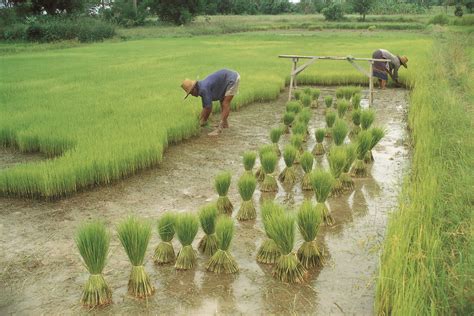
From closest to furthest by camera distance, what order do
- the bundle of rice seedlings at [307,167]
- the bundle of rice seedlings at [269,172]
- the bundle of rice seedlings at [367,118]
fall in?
the bundle of rice seedlings at [269,172]
the bundle of rice seedlings at [307,167]
the bundle of rice seedlings at [367,118]

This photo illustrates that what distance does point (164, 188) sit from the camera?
523 cm

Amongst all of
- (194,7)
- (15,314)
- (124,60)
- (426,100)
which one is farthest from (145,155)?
(194,7)

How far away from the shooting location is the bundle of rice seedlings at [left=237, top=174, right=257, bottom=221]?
4305 mm

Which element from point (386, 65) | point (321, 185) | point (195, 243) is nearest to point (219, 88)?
point (321, 185)

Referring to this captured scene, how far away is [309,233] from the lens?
3.43m

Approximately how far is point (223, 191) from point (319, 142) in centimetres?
238

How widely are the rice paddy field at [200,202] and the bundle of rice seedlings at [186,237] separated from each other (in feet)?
0.11

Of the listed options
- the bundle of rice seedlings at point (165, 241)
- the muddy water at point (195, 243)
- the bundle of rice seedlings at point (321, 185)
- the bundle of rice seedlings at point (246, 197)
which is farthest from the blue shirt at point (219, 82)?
the bundle of rice seedlings at point (165, 241)

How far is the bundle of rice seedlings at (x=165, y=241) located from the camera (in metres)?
3.48

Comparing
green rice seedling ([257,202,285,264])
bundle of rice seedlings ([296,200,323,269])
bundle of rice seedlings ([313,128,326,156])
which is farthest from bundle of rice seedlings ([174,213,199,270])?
bundle of rice seedlings ([313,128,326,156])

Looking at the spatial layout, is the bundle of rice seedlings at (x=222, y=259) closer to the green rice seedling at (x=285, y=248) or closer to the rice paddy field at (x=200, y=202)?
the rice paddy field at (x=200, y=202)

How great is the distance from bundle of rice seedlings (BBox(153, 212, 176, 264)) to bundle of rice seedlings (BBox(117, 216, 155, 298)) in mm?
301

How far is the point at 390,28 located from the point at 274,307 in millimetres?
34944

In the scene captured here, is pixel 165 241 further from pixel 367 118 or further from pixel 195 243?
pixel 367 118
